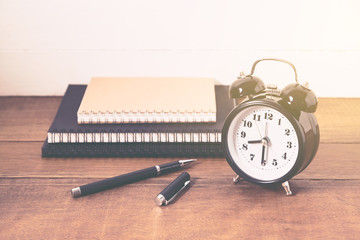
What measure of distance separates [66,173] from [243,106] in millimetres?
476

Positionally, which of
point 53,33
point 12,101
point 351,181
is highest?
point 53,33

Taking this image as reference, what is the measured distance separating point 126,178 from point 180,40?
561 mm

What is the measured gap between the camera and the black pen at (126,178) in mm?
1152

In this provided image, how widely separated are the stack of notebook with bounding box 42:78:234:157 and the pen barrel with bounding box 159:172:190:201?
13cm

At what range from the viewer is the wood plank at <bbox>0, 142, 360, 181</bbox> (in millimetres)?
1241

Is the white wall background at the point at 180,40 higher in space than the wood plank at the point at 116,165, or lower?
higher

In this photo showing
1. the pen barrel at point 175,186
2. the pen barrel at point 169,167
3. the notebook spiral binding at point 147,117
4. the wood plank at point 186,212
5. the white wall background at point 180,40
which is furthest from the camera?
the white wall background at point 180,40

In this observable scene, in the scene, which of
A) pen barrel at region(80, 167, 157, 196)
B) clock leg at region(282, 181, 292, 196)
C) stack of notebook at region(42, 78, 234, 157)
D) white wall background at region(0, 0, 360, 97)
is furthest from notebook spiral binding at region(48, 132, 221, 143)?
white wall background at region(0, 0, 360, 97)

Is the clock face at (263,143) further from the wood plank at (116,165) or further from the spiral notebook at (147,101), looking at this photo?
the spiral notebook at (147,101)

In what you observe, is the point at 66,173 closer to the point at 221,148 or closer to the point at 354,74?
the point at 221,148

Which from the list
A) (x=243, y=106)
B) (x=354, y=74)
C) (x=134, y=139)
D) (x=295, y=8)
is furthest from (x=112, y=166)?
(x=354, y=74)

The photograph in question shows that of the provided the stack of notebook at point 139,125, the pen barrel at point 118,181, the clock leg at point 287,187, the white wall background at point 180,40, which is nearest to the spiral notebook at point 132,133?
the stack of notebook at point 139,125

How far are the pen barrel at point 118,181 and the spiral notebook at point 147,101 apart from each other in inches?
7.2

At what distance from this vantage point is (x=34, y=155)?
1328 mm
